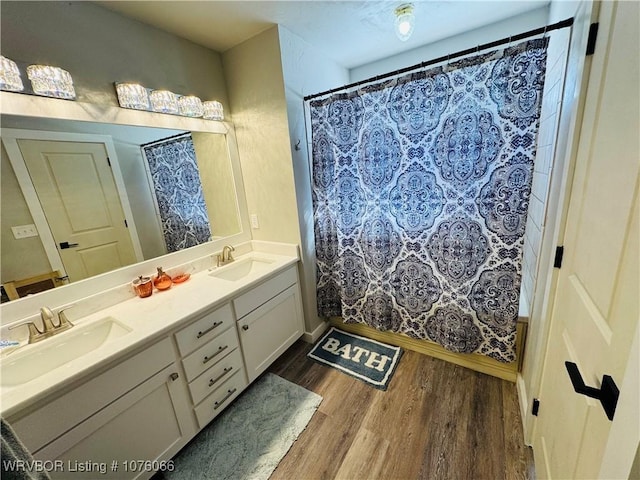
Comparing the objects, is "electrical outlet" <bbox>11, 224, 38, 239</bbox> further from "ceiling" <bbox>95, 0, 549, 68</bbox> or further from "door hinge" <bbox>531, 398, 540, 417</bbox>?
"door hinge" <bbox>531, 398, 540, 417</bbox>

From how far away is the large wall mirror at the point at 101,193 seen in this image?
1.18 m

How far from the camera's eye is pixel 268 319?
1810mm

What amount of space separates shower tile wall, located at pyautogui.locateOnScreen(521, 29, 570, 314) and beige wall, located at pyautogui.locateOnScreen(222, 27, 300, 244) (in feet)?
4.86

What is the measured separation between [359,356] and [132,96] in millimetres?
2304

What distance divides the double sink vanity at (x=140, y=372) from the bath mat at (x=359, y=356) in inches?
19.2

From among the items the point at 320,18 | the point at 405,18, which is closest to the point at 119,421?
the point at 320,18

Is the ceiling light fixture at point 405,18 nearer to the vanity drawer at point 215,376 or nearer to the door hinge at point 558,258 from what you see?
the door hinge at point 558,258

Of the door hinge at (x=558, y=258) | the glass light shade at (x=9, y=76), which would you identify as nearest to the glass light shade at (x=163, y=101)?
the glass light shade at (x=9, y=76)

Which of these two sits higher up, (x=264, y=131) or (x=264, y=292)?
(x=264, y=131)

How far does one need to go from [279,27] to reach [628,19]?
170 centimetres

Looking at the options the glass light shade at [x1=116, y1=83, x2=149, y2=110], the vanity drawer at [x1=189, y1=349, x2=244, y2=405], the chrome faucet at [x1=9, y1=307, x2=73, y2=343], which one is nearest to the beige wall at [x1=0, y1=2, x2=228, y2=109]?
the glass light shade at [x1=116, y1=83, x2=149, y2=110]

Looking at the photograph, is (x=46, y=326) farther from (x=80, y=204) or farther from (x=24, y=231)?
(x=80, y=204)

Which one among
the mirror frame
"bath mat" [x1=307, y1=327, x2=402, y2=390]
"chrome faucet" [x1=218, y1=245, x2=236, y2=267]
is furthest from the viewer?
"chrome faucet" [x1=218, y1=245, x2=236, y2=267]

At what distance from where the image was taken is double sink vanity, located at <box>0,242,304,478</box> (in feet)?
3.04
